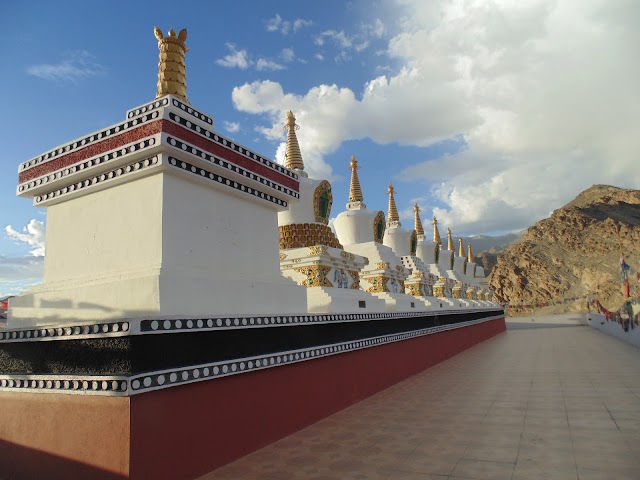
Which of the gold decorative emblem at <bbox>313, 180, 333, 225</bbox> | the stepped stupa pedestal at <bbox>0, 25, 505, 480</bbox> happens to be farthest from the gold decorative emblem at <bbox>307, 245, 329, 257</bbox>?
the stepped stupa pedestal at <bbox>0, 25, 505, 480</bbox>

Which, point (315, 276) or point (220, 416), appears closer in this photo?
point (220, 416)

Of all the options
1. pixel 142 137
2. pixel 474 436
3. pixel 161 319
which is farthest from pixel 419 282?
pixel 161 319

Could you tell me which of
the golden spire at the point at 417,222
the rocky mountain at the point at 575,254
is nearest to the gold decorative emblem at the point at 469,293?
the golden spire at the point at 417,222

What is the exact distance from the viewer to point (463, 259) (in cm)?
2897

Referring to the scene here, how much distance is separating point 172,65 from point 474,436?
4799mm

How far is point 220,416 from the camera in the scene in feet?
11.9

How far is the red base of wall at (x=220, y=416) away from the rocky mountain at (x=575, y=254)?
46.7 m

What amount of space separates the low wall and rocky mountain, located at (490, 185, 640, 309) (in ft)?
76.0

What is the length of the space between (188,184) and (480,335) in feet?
51.4

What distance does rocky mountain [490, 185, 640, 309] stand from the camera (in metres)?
47.6

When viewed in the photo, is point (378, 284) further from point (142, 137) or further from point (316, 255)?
point (142, 137)

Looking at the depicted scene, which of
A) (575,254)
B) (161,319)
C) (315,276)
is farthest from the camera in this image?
(575,254)

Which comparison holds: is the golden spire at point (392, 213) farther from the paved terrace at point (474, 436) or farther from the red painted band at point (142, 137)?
the red painted band at point (142, 137)

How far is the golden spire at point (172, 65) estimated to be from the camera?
15.4ft
